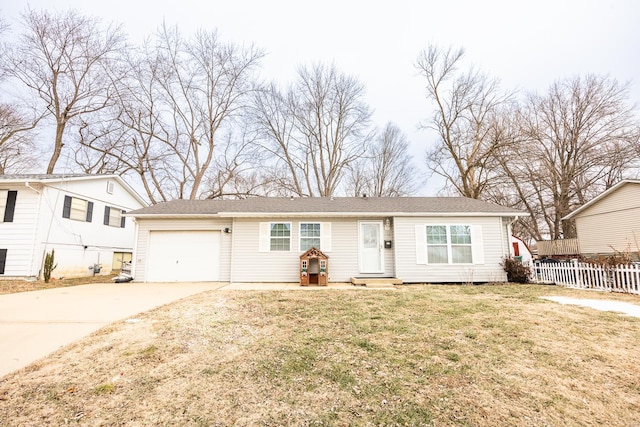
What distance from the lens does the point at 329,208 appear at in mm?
11086

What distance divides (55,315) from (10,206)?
356 inches

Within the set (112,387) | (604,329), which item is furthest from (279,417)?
(604,329)

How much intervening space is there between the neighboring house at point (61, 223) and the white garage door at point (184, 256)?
166 inches

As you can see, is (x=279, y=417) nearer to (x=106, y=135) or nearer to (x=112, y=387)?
(x=112, y=387)

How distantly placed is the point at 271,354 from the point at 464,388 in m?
2.16

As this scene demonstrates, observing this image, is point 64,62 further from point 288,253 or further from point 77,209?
point 288,253

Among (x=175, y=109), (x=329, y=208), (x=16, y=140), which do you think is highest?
(x=175, y=109)

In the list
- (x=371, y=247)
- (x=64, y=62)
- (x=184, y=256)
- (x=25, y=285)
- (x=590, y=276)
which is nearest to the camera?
(x=590, y=276)

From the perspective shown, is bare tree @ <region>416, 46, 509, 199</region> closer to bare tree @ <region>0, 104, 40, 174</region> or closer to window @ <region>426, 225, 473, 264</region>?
window @ <region>426, 225, 473, 264</region>

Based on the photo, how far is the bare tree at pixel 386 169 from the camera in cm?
2439

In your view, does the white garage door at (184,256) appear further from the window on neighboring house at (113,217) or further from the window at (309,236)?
the window on neighboring house at (113,217)

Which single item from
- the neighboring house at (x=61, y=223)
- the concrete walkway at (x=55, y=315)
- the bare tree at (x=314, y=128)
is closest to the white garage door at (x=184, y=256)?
the concrete walkway at (x=55, y=315)

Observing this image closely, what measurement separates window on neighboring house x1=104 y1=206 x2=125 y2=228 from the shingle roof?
4.74 meters

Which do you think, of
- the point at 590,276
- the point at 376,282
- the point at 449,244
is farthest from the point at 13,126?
the point at 590,276
